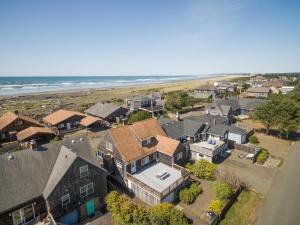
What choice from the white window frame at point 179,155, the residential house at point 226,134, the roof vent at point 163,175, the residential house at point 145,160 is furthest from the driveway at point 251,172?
the roof vent at point 163,175

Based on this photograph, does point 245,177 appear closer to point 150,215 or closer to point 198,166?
point 198,166

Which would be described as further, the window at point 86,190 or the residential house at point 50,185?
the window at point 86,190

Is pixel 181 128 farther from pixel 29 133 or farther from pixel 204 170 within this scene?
pixel 29 133

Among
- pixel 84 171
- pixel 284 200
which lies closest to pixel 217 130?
pixel 284 200

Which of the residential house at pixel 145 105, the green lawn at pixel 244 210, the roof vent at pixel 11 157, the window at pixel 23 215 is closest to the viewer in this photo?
the window at pixel 23 215

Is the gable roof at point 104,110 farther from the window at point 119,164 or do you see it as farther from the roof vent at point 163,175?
the roof vent at point 163,175

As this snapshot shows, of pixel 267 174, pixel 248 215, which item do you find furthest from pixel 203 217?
pixel 267 174

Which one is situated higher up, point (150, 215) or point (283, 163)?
point (150, 215)

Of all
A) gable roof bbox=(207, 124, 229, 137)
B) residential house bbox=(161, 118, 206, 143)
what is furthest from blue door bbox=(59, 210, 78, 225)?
gable roof bbox=(207, 124, 229, 137)
